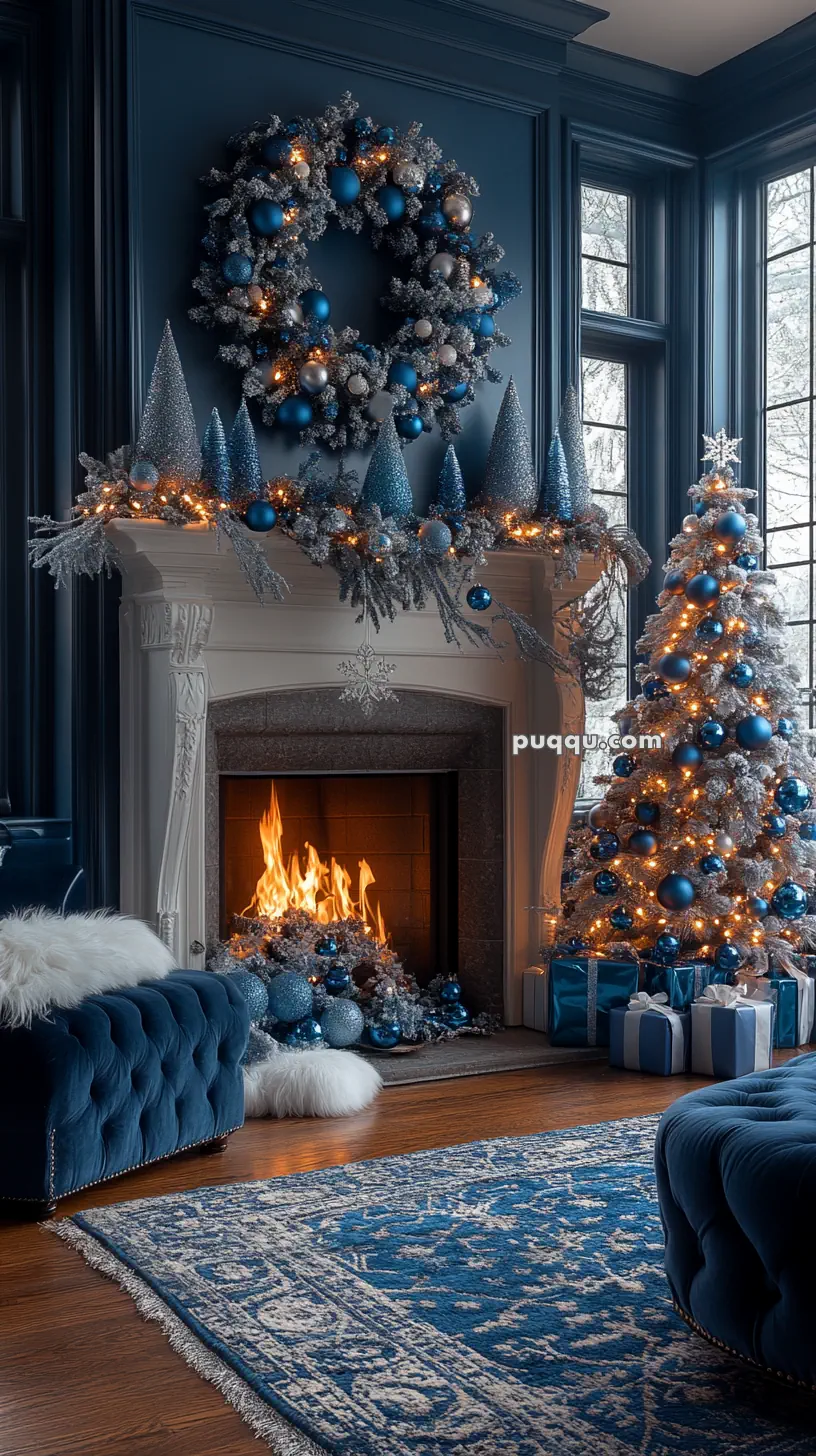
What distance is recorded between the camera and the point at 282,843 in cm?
529

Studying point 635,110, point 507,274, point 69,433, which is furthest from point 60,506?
point 635,110

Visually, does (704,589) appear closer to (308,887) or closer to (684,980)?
(684,980)

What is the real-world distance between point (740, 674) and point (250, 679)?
176 cm

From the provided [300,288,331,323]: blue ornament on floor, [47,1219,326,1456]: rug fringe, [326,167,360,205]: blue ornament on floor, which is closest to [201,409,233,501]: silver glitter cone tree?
[300,288,331,323]: blue ornament on floor

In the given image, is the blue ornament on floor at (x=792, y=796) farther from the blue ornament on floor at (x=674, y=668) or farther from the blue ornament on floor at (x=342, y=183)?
the blue ornament on floor at (x=342, y=183)

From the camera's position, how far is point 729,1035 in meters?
4.63

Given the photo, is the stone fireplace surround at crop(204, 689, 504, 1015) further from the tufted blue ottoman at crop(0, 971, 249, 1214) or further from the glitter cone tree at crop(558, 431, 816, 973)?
the tufted blue ottoman at crop(0, 971, 249, 1214)

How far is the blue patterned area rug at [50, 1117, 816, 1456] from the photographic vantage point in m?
2.23

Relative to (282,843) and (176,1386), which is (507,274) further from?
(176,1386)

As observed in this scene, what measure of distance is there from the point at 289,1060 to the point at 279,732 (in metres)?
1.19

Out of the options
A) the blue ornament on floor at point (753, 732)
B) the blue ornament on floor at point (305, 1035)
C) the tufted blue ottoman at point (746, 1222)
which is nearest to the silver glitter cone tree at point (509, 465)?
the blue ornament on floor at point (753, 732)

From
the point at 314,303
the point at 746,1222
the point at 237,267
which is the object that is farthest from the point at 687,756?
the point at 746,1222

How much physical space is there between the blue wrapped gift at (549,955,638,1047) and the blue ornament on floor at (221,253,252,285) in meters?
2.61

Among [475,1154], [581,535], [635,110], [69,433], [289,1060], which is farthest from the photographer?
[635,110]
